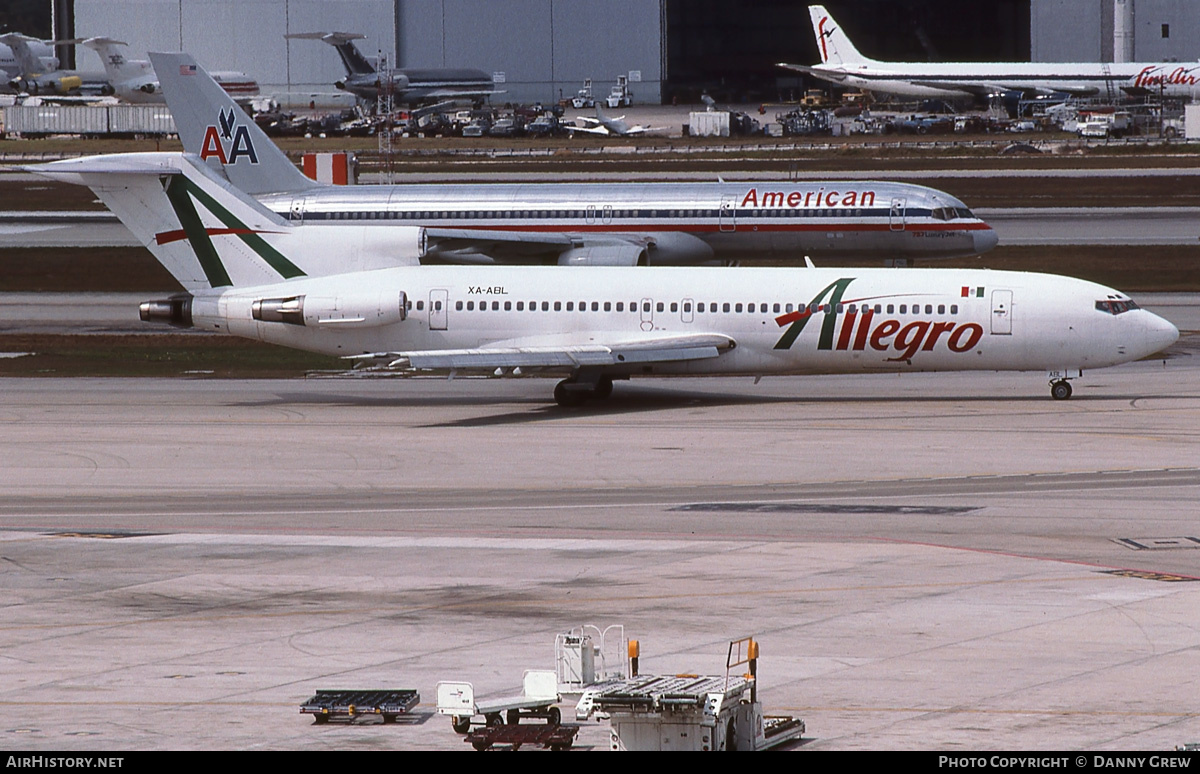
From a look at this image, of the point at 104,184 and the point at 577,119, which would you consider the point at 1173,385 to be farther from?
the point at 577,119

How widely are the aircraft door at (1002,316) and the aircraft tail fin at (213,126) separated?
30689mm

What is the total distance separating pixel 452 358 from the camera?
42031 millimetres

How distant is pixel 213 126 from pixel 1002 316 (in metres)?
33.3

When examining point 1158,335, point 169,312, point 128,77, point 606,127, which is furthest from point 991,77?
point 169,312

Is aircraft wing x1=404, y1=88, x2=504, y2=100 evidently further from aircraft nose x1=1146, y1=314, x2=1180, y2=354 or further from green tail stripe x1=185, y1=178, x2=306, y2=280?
aircraft nose x1=1146, y1=314, x2=1180, y2=354

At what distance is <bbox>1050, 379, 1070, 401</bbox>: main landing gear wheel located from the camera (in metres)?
43.7

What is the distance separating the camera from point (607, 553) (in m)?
27.6

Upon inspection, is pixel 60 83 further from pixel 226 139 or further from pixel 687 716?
pixel 687 716

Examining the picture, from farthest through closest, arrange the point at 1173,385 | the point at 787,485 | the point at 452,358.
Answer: the point at 1173,385, the point at 452,358, the point at 787,485

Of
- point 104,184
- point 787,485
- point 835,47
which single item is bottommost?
point 787,485

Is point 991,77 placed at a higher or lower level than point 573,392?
higher

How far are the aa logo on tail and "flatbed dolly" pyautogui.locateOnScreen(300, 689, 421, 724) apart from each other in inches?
1890

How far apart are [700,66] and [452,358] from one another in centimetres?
16305

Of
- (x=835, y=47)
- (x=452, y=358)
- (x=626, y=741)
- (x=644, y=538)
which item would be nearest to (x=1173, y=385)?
(x=452, y=358)
